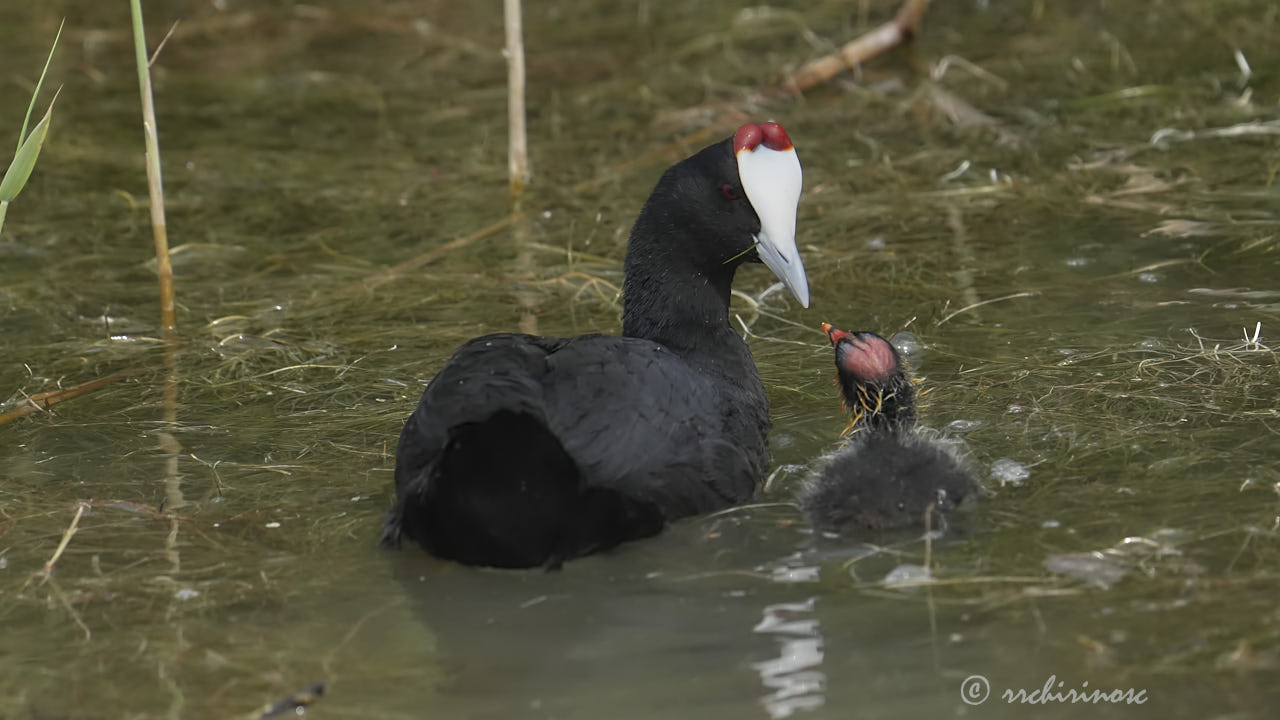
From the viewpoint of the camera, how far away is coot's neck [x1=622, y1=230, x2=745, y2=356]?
14.2 feet

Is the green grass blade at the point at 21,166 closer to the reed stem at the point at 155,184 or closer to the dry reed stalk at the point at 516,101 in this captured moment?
the reed stem at the point at 155,184

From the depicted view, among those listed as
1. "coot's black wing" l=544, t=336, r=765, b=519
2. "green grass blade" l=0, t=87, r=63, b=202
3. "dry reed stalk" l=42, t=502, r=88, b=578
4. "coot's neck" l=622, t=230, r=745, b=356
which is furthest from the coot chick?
"green grass blade" l=0, t=87, r=63, b=202

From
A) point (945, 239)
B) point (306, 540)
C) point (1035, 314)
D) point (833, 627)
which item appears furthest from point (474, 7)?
point (833, 627)

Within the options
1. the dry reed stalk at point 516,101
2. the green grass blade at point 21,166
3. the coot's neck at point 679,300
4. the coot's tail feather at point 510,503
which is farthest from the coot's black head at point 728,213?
the dry reed stalk at point 516,101

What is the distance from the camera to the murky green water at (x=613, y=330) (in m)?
3.06

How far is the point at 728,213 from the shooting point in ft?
14.0

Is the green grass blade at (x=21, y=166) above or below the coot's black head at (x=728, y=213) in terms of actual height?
above

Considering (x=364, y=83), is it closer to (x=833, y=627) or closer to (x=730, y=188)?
(x=730, y=188)

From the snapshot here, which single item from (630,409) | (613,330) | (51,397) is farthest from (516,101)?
(630,409)

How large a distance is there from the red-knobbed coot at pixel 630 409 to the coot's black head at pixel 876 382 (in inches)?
7.2

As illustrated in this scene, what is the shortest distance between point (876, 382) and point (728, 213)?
0.61m

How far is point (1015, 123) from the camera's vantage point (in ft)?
22.9

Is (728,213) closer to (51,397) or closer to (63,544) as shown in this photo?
(63,544)

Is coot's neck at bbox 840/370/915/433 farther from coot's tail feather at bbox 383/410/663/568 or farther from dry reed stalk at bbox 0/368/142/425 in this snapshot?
dry reed stalk at bbox 0/368/142/425
